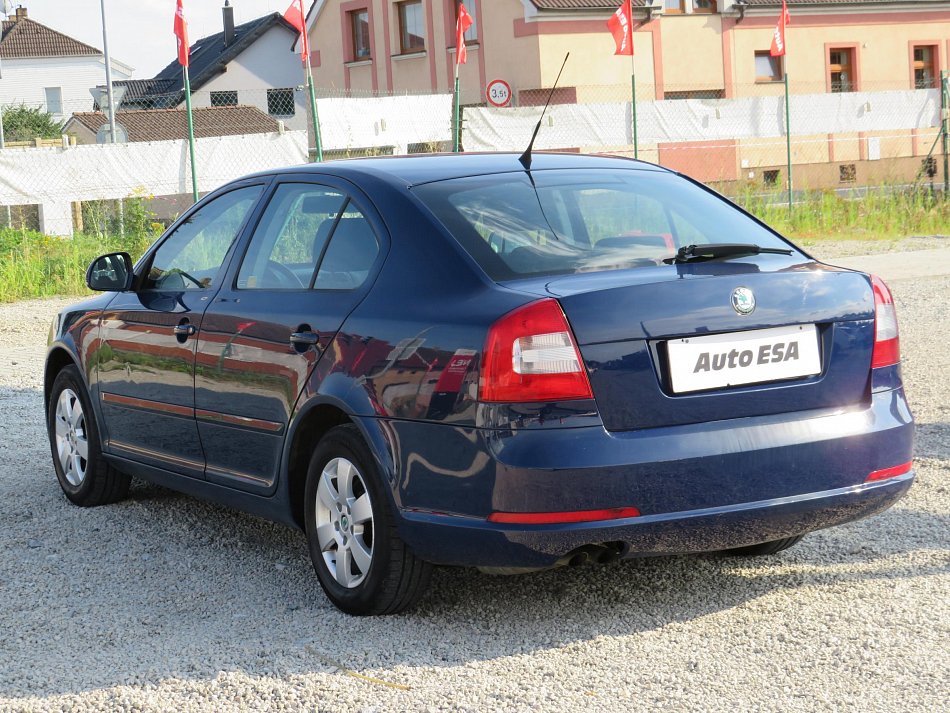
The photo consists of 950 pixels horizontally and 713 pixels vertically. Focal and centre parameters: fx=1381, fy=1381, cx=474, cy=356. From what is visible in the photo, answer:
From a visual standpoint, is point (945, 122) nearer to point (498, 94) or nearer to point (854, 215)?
point (854, 215)

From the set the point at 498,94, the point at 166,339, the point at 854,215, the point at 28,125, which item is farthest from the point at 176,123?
the point at 166,339

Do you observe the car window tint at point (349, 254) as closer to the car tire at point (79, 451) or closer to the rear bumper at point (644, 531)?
the rear bumper at point (644, 531)

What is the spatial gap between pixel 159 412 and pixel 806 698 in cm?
308

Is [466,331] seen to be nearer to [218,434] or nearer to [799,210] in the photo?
[218,434]

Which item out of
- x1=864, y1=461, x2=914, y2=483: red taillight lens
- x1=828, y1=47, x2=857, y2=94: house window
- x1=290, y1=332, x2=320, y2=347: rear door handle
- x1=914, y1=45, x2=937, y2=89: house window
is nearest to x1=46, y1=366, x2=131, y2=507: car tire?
x1=290, y1=332, x2=320, y2=347: rear door handle

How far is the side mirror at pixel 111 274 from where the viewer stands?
6121 mm

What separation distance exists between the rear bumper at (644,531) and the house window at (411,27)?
39.2 metres

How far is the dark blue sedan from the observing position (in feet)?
13.1

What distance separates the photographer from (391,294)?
449 centimetres

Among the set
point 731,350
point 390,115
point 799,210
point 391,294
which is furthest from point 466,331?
point 799,210

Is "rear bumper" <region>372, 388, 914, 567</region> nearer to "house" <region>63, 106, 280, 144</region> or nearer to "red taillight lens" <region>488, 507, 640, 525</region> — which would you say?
"red taillight lens" <region>488, 507, 640, 525</region>

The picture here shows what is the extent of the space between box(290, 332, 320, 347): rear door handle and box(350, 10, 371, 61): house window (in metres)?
41.0

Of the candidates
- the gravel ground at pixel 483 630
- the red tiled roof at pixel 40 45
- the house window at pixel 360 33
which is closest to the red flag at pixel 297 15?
the gravel ground at pixel 483 630

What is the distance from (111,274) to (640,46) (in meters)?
35.7
